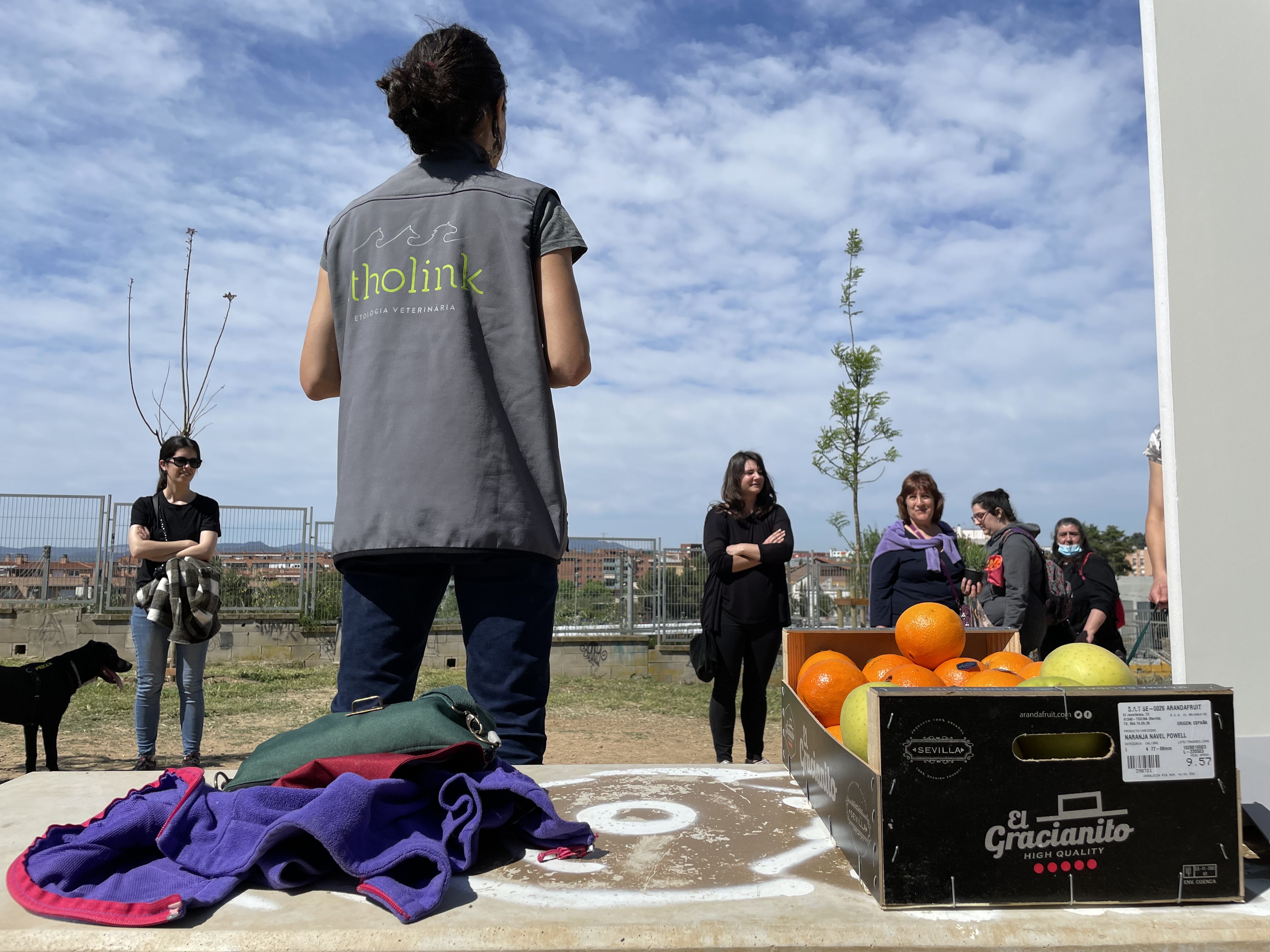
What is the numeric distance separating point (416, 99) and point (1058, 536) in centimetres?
708

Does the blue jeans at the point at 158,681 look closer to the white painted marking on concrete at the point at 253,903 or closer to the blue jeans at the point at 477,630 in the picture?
the blue jeans at the point at 477,630

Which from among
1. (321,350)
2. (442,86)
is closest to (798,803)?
(321,350)

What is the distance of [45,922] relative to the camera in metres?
0.95

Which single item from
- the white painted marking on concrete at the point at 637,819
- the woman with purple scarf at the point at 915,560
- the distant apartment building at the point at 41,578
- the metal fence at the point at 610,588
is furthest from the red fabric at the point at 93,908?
the distant apartment building at the point at 41,578

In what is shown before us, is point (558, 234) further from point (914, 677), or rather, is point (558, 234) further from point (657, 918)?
point (657, 918)

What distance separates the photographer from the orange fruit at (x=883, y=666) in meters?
1.57

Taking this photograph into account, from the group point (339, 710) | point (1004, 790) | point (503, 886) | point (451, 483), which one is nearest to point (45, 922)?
point (503, 886)

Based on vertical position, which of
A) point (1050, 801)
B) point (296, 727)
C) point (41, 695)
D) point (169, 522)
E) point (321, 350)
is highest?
point (321, 350)

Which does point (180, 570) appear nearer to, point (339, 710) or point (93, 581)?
point (339, 710)

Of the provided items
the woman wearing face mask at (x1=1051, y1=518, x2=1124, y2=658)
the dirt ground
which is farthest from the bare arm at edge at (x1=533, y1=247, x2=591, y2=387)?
the woman wearing face mask at (x1=1051, y1=518, x2=1124, y2=658)

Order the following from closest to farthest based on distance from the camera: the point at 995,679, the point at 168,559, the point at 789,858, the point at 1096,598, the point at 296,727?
the point at 789,858
the point at 995,679
the point at 168,559
the point at 296,727
the point at 1096,598

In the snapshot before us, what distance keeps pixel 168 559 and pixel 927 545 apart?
4863 millimetres

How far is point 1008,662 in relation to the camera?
64.4 inches

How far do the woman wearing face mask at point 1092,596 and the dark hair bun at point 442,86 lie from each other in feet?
20.1
